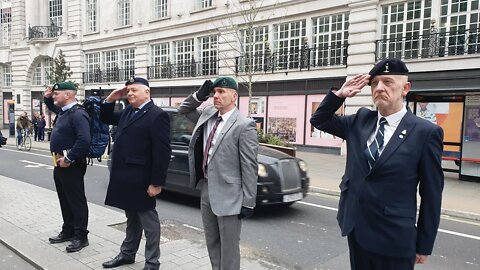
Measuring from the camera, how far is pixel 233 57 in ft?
69.4

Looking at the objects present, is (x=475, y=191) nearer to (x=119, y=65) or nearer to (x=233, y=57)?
(x=233, y=57)

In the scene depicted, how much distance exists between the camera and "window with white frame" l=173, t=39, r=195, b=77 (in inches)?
944

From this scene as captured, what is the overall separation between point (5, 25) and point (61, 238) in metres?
40.7

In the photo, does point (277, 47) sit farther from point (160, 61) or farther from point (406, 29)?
point (160, 61)

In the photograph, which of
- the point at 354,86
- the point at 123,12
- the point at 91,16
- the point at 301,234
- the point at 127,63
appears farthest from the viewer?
the point at 91,16

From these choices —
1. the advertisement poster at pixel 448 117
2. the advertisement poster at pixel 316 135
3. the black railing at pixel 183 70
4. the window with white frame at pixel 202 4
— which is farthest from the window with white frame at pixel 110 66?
the advertisement poster at pixel 448 117

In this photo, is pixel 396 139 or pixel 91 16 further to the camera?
pixel 91 16

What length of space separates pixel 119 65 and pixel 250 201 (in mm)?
27274

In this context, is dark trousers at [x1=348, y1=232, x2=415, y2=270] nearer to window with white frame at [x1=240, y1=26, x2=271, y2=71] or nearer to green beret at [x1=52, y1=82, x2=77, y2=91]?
green beret at [x1=52, y1=82, x2=77, y2=91]

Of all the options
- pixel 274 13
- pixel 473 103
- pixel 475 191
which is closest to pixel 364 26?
pixel 274 13

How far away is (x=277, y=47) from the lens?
19.6m

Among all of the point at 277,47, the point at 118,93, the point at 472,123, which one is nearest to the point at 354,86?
the point at 118,93

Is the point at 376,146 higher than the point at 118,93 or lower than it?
lower

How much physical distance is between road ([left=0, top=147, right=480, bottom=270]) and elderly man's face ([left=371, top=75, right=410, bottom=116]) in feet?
9.11
